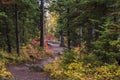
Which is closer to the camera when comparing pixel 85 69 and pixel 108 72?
pixel 108 72

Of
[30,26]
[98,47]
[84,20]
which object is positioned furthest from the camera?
[30,26]

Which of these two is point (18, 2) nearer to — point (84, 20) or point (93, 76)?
point (84, 20)

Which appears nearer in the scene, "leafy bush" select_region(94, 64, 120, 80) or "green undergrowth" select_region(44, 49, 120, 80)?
"leafy bush" select_region(94, 64, 120, 80)

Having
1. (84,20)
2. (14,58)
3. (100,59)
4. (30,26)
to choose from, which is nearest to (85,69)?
(100,59)

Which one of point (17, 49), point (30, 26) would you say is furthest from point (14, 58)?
point (30, 26)

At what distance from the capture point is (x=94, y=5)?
46.4 ft

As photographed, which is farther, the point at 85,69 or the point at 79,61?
the point at 79,61

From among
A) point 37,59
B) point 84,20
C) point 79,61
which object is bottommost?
point 37,59

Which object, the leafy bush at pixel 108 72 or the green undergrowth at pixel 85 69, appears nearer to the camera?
the leafy bush at pixel 108 72

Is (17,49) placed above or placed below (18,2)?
below

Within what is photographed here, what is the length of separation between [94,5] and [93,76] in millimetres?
4222

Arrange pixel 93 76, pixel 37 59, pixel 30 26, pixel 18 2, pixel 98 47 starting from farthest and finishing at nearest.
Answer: pixel 30 26 < pixel 37 59 < pixel 18 2 < pixel 98 47 < pixel 93 76

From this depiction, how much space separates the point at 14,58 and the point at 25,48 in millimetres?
4529

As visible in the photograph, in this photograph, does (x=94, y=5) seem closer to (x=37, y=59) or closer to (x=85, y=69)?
(x=85, y=69)
